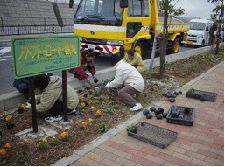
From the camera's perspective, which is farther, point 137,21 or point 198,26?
point 198,26

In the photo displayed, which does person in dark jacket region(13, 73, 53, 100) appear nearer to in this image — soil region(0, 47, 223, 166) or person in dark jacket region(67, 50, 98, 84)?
soil region(0, 47, 223, 166)

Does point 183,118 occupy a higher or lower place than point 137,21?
lower

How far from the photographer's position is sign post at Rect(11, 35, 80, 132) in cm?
310

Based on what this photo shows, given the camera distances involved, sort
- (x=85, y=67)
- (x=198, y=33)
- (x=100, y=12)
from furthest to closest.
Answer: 1. (x=198, y=33)
2. (x=100, y=12)
3. (x=85, y=67)

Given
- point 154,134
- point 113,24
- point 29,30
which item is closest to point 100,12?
point 113,24

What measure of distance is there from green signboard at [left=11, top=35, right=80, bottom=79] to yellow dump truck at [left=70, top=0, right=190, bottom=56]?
445cm

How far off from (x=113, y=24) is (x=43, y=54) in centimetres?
529

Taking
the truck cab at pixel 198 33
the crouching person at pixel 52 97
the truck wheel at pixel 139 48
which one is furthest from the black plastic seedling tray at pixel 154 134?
the truck cab at pixel 198 33

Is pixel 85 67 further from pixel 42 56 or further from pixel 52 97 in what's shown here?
pixel 42 56

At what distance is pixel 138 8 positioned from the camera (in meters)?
9.09

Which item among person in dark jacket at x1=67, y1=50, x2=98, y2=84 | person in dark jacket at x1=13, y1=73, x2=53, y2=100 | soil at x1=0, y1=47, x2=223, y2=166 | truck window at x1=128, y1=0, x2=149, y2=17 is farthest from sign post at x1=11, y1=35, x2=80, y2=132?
truck window at x1=128, y1=0, x2=149, y2=17

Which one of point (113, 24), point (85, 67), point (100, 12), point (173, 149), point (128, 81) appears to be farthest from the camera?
point (100, 12)

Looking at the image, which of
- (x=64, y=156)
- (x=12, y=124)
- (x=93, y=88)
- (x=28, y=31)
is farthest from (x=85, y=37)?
(x=28, y=31)

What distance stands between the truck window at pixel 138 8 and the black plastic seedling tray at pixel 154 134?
18.7 feet
